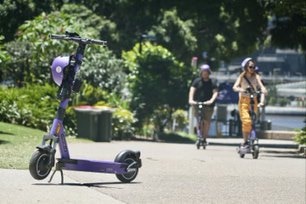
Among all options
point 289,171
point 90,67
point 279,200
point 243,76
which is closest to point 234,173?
point 289,171

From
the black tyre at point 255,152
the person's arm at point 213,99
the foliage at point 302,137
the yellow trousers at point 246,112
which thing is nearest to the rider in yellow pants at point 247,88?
the yellow trousers at point 246,112

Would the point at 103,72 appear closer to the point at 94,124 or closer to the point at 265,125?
the point at 94,124

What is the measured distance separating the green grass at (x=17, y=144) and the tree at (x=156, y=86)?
7555 millimetres

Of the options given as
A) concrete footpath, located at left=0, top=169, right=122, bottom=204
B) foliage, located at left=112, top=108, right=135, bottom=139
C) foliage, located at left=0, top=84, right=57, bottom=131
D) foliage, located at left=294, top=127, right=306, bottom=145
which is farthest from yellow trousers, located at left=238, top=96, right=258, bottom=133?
concrete footpath, located at left=0, top=169, right=122, bottom=204

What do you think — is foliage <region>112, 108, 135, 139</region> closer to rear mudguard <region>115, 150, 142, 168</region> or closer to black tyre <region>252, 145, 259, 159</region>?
black tyre <region>252, 145, 259, 159</region>

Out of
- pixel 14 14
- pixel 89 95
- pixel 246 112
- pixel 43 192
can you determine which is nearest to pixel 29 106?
pixel 89 95

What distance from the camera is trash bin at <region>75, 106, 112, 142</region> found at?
20062 millimetres

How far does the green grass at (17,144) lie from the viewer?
11908 mm

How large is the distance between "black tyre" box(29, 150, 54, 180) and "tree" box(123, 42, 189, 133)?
16.9 m

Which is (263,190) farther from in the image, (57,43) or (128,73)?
(128,73)

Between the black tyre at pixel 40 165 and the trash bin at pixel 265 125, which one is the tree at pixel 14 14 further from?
the black tyre at pixel 40 165

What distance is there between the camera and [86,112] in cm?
2005

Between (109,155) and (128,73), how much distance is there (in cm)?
1365

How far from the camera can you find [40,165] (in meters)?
9.85
